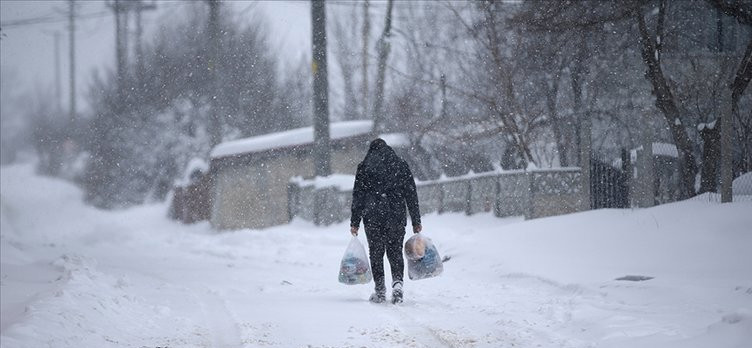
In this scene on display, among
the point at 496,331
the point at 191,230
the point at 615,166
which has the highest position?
the point at 615,166

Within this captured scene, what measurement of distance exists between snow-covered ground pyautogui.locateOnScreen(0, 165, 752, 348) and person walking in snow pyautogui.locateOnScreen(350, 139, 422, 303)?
549 millimetres

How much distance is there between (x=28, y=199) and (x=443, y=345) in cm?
3325

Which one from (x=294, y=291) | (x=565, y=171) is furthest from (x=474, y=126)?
(x=294, y=291)

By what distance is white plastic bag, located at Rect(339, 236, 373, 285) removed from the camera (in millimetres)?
8203

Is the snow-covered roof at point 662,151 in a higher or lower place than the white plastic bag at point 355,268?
higher

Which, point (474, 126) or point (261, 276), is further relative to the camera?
point (474, 126)

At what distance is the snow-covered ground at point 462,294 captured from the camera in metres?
5.73

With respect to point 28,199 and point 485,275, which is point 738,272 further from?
point 28,199

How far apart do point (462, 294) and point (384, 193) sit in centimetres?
129

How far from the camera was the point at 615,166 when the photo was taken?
42.9ft

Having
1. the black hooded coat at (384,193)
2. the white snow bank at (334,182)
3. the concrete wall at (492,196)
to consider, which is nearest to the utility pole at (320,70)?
the white snow bank at (334,182)

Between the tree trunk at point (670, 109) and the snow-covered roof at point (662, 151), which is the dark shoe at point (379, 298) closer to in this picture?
the snow-covered roof at point (662, 151)

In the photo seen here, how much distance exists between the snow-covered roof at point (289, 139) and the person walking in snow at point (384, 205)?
57.0 feet

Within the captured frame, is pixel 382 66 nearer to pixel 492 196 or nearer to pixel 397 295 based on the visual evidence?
pixel 492 196
